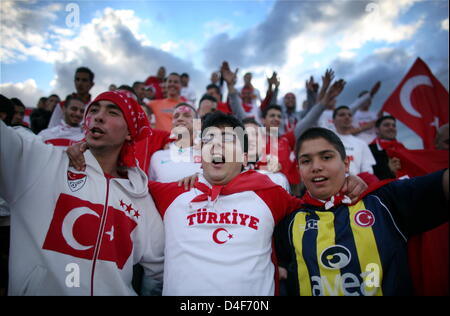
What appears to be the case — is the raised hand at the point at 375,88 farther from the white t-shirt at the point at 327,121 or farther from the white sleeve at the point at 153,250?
the white sleeve at the point at 153,250

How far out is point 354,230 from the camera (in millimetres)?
1900

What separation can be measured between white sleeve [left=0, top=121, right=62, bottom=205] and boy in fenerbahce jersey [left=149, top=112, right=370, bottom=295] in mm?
895

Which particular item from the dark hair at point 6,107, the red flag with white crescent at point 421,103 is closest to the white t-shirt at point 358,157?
the red flag with white crescent at point 421,103

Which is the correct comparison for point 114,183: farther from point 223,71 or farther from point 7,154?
point 223,71

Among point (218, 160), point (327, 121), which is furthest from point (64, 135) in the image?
point (327, 121)

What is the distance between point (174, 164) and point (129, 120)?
3.34 ft

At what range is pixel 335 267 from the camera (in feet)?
5.97

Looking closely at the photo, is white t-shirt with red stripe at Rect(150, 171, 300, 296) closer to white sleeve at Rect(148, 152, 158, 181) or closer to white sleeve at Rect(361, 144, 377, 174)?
white sleeve at Rect(148, 152, 158, 181)

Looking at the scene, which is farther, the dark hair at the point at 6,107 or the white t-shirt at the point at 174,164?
the white t-shirt at the point at 174,164

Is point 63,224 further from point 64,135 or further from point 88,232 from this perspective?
point 64,135

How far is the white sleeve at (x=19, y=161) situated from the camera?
5.14 feet
